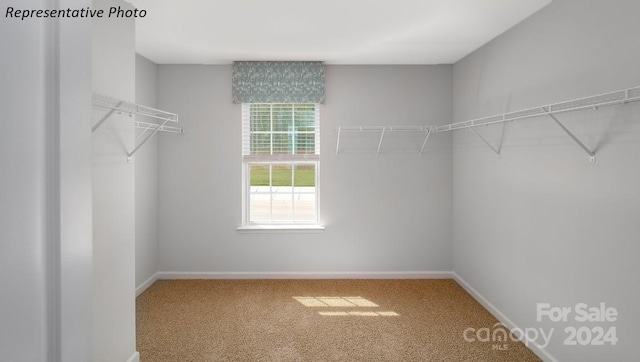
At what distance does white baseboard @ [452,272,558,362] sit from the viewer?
102 inches

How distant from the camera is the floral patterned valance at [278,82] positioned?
4219 mm

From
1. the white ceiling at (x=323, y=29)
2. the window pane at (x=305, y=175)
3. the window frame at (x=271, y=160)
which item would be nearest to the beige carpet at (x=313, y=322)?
the window frame at (x=271, y=160)

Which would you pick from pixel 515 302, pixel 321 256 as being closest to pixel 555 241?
pixel 515 302

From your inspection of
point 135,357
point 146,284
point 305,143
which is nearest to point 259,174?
point 305,143

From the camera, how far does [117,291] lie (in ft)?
7.63

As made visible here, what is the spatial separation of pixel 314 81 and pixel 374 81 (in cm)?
73

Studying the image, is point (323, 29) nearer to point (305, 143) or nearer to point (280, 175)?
point (305, 143)

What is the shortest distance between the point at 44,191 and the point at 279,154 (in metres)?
3.92

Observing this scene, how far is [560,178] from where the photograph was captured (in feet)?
8.18

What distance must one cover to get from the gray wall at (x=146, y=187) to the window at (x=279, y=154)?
3.41ft

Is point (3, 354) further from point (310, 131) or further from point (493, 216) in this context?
point (310, 131)

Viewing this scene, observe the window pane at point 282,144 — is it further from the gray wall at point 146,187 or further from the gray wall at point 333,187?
the gray wall at point 146,187

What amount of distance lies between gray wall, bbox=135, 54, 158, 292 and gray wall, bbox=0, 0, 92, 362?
3531 mm

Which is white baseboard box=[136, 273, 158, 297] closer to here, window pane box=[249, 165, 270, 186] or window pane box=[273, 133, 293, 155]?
window pane box=[249, 165, 270, 186]
